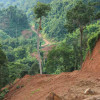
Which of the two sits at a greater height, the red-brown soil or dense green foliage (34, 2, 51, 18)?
dense green foliage (34, 2, 51, 18)

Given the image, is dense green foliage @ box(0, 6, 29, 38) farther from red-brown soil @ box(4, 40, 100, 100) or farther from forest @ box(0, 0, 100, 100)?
red-brown soil @ box(4, 40, 100, 100)

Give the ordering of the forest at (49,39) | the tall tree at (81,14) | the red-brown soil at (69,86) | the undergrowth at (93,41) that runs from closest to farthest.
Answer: the red-brown soil at (69,86) → the undergrowth at (93,41) → the tall tree at (81,14) → the forest at (49,39)

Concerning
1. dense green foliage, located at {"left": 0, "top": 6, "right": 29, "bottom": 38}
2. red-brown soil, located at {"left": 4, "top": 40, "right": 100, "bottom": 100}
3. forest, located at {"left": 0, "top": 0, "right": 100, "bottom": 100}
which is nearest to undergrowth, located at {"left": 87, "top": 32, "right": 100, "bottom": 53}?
forest, located at {"left": 0, "top": 0, "right": 100, "bottom": 100}

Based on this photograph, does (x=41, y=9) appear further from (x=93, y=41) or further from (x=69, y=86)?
(x=69, y=86)

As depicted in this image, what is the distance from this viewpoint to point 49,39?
2271 inches

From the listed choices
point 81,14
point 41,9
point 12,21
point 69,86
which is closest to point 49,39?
→ point 12,21

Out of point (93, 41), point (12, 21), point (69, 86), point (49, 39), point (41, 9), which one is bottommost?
point (49, 39)

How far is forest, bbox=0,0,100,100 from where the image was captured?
1442 cm

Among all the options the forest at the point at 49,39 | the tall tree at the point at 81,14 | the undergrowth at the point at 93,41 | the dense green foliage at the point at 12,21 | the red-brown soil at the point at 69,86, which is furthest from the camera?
the dense green foliage at the point at 12,21

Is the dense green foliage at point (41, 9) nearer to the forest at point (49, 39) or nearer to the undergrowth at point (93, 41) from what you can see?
the forest at point (49, 39)

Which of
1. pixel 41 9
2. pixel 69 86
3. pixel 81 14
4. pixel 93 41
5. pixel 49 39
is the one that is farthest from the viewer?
pixel 49 39

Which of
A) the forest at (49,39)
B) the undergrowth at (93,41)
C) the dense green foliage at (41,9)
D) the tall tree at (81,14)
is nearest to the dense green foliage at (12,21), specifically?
the forest at (49,39)

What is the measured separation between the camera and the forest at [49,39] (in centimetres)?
1442

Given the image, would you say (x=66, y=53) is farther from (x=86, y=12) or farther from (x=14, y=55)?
(x=14, y=55)
